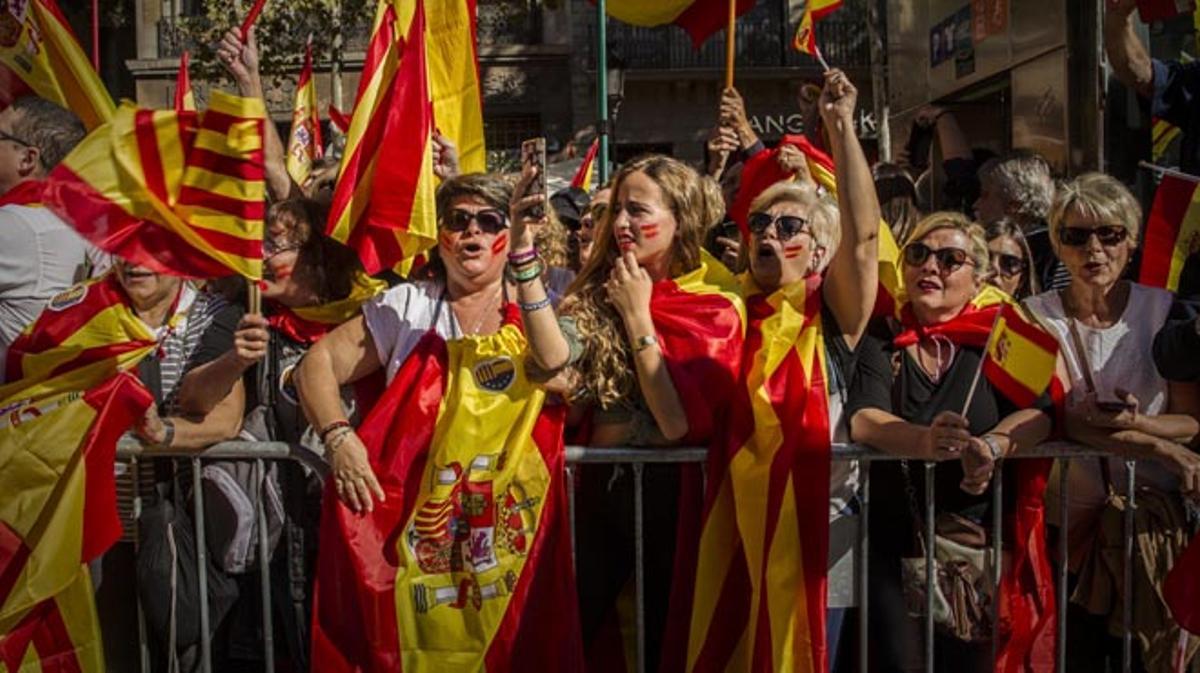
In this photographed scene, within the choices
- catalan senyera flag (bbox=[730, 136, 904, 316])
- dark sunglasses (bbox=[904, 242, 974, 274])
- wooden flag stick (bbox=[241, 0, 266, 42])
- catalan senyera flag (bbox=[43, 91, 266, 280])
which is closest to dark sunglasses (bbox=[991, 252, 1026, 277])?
catalan senyera flag (bbox=[730, 136, 904, 316])

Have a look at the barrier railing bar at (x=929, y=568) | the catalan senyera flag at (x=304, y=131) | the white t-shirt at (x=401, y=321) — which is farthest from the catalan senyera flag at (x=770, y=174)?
the catalan senyera flag at (x=304, y=131)

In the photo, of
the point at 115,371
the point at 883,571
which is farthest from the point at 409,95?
the point at 883,571

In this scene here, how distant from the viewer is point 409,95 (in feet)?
14.6

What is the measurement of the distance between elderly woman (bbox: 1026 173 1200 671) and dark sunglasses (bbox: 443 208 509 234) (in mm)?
1663

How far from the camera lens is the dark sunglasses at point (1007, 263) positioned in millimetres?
4703

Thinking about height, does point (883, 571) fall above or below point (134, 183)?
below

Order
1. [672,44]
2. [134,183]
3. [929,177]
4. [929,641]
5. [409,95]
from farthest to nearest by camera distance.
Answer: [672,44]
[929,177]
[409,95]
[929,641]
[134,183]

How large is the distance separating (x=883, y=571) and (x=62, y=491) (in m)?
2.32

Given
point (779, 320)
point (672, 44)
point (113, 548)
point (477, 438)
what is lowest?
point (113, 548)

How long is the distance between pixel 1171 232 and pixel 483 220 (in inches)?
87.4

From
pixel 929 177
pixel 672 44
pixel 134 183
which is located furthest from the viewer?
pixel 672 44

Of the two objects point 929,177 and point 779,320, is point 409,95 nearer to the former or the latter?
point 779,320

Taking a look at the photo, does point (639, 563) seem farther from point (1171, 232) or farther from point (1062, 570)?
point (1171, 232)

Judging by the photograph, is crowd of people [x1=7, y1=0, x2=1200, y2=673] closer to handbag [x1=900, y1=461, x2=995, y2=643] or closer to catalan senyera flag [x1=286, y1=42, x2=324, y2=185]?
handbag [x1=900, y1=461, x2=995, y2=643]
